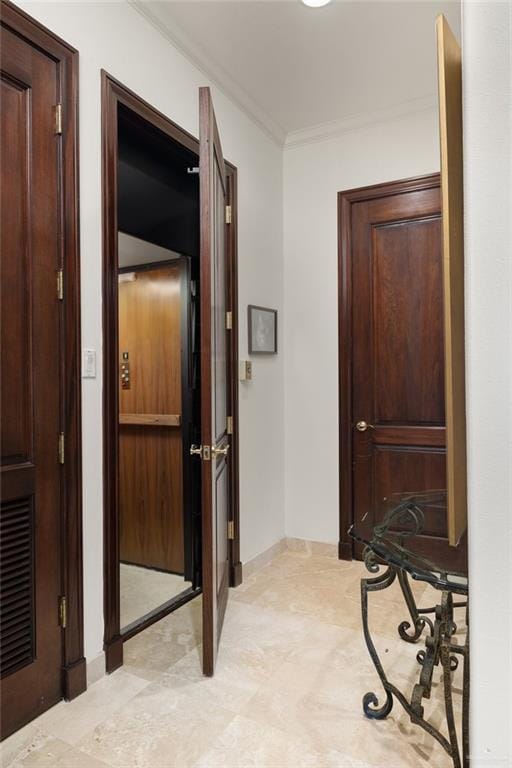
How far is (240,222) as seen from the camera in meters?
2.84

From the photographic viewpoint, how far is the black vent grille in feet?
5.07

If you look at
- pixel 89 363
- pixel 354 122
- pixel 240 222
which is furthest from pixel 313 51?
pixel 89 363

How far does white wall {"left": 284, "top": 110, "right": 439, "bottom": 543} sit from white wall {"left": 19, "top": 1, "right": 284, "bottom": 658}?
9 centimetres

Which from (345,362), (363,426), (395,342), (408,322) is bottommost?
(363,426)

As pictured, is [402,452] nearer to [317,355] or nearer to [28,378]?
[317,355]

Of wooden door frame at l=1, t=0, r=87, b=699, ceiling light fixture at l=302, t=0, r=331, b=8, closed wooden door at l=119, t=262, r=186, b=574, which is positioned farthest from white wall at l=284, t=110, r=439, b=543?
wooden door frame at l=1, t=0, r=87, b=699

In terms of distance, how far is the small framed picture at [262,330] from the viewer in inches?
116

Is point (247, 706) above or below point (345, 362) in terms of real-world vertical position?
below

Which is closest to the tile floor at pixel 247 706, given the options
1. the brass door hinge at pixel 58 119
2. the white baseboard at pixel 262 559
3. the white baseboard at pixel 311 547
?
the white baseboard at pixel 262 559

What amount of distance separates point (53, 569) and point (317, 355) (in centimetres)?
212

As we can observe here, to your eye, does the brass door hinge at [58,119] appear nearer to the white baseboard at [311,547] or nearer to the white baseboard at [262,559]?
the white baseboard at [262,559]

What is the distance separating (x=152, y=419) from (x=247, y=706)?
5.81ft

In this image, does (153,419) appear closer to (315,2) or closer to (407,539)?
(407,539)

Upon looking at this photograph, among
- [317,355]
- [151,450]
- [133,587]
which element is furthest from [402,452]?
[133,587]
